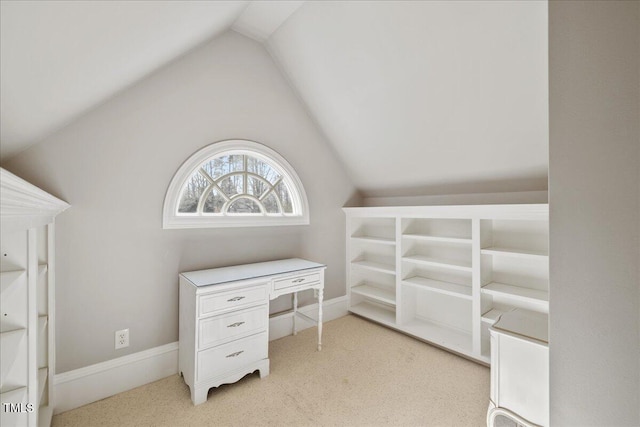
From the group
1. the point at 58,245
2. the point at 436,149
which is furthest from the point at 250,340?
the point at 436,149

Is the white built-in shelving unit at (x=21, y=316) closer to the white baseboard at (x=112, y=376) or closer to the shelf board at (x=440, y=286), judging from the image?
the white baseboard at (x=112, y=376)

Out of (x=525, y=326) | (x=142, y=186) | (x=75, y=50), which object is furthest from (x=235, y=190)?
(x=525, y=326)

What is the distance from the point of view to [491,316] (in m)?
2.33

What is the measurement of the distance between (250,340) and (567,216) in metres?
2.00

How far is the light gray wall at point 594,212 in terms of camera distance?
0.57 meters

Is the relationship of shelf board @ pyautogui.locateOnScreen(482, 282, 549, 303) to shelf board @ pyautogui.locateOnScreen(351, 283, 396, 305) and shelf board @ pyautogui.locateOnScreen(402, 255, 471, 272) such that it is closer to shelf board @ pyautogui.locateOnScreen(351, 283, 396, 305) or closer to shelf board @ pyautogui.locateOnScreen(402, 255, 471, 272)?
shelf board @ pyautogui.locateOnScreen(402, 255, 471, 272)

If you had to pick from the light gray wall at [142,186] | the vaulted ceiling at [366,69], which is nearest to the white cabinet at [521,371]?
the vaulted ceiling at [366,69]

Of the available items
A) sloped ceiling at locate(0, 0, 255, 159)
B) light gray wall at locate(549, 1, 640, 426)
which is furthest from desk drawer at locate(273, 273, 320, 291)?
light gray wall at locate(549, 1, 640, 426)

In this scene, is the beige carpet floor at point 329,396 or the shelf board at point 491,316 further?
the shelf board at point 491,316

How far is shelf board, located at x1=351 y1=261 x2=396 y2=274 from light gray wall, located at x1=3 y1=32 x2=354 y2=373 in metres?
1.08

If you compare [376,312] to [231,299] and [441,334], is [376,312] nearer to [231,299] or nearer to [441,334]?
[441,334]

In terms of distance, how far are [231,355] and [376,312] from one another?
176 centimetres

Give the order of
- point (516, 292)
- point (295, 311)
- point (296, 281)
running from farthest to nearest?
point (295, 311), point (296, 281), point (516, 292)

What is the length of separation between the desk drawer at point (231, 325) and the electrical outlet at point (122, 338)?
0.57 metres
